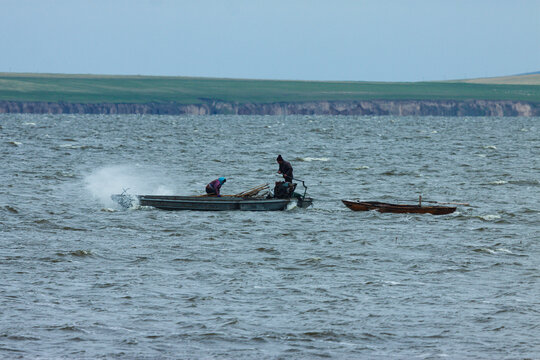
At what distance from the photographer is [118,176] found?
53719mm

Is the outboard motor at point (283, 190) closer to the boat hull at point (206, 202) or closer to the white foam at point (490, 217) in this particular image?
the boat hull at point (206, 202)

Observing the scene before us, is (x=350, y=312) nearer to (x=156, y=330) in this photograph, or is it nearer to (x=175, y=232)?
(x=156, y=330)

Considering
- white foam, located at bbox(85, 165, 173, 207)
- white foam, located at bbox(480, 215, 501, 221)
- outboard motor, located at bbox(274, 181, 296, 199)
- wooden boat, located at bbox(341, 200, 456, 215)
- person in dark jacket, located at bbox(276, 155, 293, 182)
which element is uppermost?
person in dark jacket, located at bbox(276, 155, 293, 182)

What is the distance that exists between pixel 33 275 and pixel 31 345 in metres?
6.26

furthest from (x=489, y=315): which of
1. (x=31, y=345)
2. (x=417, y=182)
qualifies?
(x=417, y=182)

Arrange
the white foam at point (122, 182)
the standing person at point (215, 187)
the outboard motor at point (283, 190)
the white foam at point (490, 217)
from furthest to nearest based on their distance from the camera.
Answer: the white foam at point (122, 182)
the outboard motor at point (283, 190)
the standing person at point (215, 187)
the white foam at point (490, 217)

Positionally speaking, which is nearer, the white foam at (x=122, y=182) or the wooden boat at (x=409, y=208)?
the wooden boat at (x=409, y=208)

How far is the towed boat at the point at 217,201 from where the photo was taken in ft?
114

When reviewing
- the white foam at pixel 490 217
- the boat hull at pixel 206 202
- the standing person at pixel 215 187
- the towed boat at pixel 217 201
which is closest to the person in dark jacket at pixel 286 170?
the towed boat at pixel 217 201

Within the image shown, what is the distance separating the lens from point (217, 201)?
34.8 m

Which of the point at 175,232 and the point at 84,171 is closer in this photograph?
the point at 175,232

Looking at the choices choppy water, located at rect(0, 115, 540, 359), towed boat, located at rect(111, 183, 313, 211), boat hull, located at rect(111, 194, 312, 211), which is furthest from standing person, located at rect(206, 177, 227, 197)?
choppy water, located at rect(0, 115, 540, 359)

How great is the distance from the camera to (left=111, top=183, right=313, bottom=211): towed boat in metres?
34.8

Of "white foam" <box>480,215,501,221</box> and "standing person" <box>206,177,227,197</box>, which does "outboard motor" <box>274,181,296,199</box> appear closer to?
"standing person" <box>206,177,227,197</box>
